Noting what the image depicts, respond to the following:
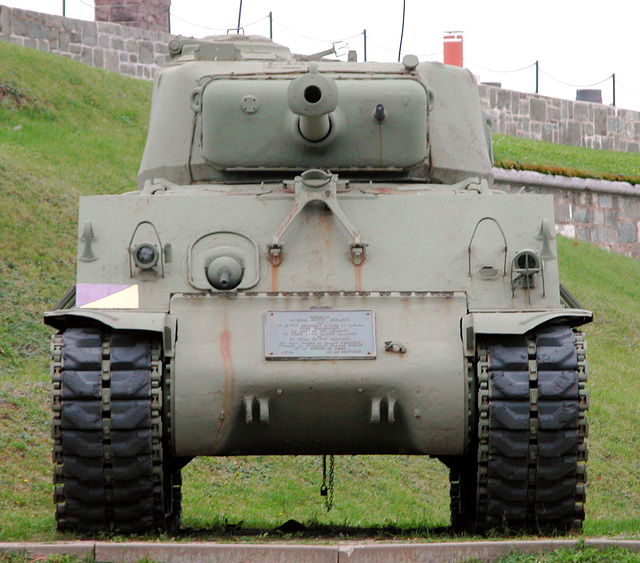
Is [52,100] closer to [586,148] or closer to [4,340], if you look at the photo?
[4,340]

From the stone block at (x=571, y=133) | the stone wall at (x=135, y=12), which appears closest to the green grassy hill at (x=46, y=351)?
the stone wall at (x=135, y=12)

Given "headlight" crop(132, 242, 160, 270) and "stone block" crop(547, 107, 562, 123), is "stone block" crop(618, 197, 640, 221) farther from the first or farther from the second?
"headlight" crop(132, 242, 160, 270)

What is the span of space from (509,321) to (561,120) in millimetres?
25986

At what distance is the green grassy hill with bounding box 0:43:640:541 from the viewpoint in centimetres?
1053

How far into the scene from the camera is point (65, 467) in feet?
24.3

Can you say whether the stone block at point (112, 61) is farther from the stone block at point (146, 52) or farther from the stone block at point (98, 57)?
the stone block at point (146, 52)

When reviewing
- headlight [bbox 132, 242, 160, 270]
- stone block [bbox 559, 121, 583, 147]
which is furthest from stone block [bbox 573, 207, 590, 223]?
headlight [bbox 132, 242, 160, 270]

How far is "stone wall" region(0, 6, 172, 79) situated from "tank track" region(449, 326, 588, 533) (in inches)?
811

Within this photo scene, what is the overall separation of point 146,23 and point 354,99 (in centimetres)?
2108

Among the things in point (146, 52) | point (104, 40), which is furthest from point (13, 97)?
point (146, 52)

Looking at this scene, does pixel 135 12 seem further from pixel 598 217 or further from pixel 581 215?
pixel 598 217

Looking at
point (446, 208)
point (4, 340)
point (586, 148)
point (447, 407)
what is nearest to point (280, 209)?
point (446, 208)

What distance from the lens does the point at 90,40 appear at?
27453mm

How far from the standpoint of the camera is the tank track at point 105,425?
7.25 m
